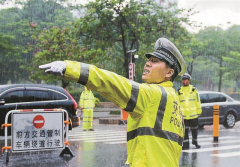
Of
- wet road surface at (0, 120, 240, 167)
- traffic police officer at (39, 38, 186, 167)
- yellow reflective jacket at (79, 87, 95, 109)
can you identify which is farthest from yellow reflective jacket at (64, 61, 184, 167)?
yellow reflective jacket at (79, 87, 95, 109)

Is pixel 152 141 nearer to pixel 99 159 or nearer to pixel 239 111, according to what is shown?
pixel 99 159

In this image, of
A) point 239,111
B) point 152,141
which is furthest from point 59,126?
point 239,111

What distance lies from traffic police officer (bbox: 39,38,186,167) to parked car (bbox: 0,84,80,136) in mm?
8132

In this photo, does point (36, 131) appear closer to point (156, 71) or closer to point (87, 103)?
point (156, 71)

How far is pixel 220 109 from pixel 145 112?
14537 millimetres

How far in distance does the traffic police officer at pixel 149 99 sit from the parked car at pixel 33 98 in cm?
813

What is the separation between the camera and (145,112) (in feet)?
8.68

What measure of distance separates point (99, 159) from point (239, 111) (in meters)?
10.4

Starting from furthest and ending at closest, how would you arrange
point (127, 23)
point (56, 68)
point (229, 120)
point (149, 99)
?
point (127, 23), point (229, 120), point (149, 99), point (56, 68)

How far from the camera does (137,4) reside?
23.5m

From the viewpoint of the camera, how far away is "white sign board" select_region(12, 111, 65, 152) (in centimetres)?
841

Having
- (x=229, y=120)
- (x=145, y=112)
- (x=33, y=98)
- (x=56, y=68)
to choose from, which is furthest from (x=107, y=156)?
(x=229, y=120)

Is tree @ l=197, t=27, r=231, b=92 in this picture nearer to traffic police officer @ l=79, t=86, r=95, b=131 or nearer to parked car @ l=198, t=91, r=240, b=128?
parked car @ l=198, t=91, r=240, b=128

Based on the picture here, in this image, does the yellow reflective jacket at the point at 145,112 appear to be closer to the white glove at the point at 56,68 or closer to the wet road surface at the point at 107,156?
the white glove at the point at 56,68
